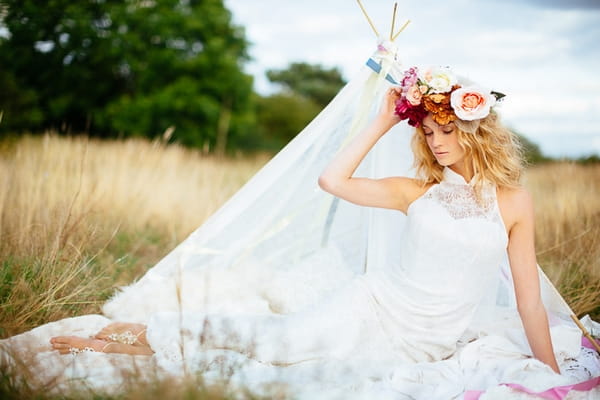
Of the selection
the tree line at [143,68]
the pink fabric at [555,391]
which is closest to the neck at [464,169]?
the pink fabric at [555,391]

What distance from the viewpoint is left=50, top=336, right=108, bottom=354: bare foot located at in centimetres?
256

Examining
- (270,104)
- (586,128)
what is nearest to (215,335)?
(586,128)

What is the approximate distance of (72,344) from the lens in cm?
258

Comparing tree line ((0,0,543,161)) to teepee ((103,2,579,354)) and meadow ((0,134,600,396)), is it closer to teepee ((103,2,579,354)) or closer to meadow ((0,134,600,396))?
meadow ((0,134,600,396))

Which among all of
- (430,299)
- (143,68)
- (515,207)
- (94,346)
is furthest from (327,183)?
(143,68)

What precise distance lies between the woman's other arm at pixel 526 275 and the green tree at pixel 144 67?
13.4 m

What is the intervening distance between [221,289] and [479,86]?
2097mm

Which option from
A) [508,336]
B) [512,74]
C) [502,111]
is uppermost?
[512,74]

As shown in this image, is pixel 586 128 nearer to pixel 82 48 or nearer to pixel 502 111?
pixel 502 111

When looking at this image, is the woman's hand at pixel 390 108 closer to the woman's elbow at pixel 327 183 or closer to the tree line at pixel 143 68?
the woman's elbow at pixel 327 183

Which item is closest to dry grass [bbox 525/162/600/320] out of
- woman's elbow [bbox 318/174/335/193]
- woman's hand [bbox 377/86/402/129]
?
woman's hand [bbox 377/86/402/129]

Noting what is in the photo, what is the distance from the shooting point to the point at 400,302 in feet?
8.79

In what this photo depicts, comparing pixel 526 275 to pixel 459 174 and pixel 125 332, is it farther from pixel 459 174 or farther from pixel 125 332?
pixel 125 332

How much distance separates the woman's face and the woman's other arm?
34 cm
